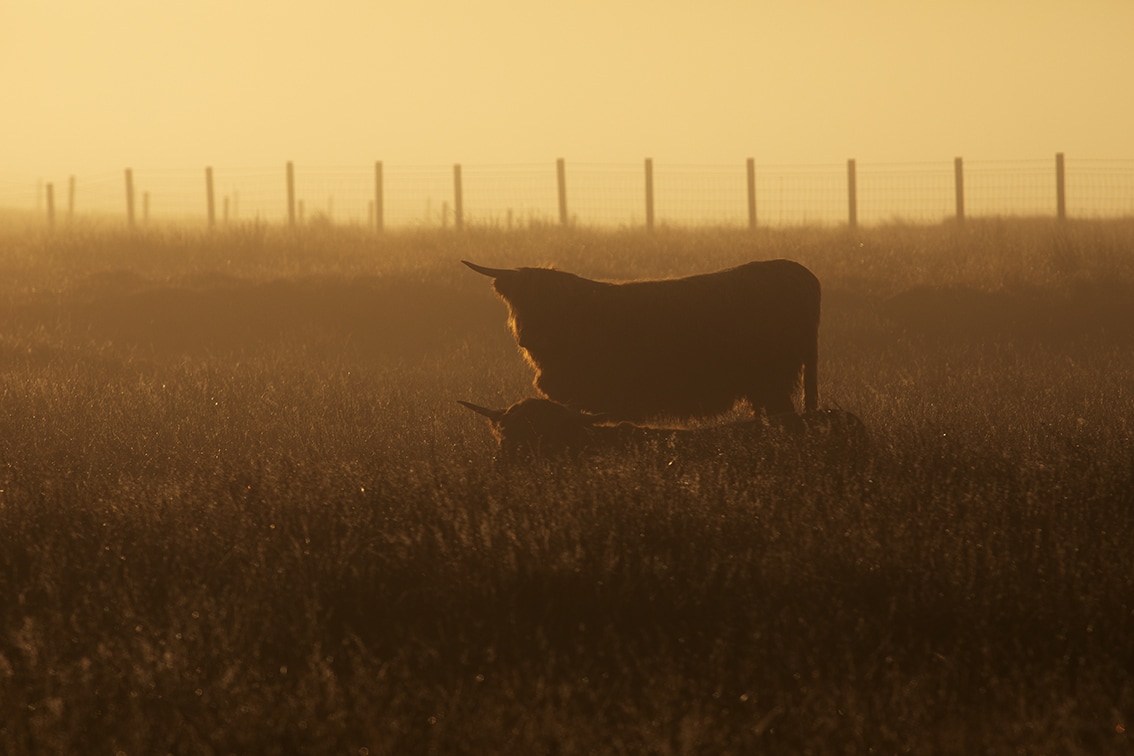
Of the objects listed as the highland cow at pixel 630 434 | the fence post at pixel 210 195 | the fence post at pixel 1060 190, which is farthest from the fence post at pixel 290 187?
the highland cow at pixel 630 434

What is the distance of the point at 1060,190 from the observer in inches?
968

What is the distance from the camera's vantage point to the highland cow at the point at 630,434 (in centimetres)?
628

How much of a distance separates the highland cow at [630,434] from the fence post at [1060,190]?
2015 cm

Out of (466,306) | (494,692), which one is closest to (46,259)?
(466,306)

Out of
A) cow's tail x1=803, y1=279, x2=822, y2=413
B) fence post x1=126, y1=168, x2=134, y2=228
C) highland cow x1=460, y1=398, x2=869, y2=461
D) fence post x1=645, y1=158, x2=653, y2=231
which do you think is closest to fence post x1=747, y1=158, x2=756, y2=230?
fence post x1=645, y1=158, x2=653, y2=231

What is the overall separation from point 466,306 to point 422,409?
18.8 feet

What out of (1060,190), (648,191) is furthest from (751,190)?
(1060,190)

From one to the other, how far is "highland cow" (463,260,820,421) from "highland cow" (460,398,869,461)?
1130mm

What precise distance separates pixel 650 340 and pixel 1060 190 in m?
19.5

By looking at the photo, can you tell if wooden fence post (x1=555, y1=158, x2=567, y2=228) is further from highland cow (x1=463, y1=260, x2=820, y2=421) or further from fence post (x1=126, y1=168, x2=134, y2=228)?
highland cow (x1=463, y1=260, x2=820, y2=421)

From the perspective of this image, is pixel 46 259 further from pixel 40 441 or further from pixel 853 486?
pixel 853 486

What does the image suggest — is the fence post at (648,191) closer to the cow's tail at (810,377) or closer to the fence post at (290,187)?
the fence post at (290,187)

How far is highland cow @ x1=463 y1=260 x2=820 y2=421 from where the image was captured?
7727 mm

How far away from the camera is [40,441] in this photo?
793cm
